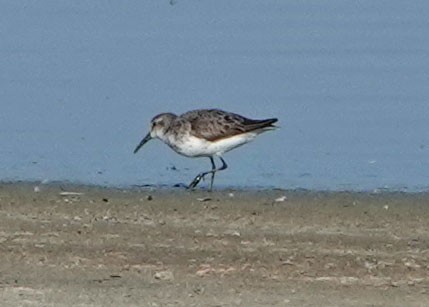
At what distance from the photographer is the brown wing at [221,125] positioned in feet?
49.1

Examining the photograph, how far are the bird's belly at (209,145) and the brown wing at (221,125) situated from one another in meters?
0.04

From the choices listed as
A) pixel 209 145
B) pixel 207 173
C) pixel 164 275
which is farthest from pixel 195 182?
pixel 164 275

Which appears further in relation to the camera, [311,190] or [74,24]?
[74,24]

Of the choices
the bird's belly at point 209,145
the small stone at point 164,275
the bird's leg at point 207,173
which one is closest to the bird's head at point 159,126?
the bird's belly at point 209,145

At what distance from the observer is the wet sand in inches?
390

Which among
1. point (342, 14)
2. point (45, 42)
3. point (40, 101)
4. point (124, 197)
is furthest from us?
point (342, 14)

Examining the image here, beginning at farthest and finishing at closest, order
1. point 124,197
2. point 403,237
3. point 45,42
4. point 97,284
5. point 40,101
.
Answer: point 45,42
point 40,101
point 124,197
point 403,237
point 97,284

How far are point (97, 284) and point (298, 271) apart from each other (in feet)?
4.04

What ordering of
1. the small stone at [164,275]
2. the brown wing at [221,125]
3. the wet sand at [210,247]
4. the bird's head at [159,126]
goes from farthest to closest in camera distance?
the bird's head at [159,126], the brown wing at [221,125], the small stone at [164,275], the wet sand at [210,247]

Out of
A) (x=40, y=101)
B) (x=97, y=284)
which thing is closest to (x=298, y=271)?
(x=97, y=284)

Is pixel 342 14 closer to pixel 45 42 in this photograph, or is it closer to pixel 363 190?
pixel 45 42

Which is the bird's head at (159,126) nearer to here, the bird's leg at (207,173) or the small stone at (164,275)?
the bird's leg at (207,173)

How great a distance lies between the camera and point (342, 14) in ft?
70.3

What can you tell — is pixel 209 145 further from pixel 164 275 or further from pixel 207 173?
pixel 164 275
